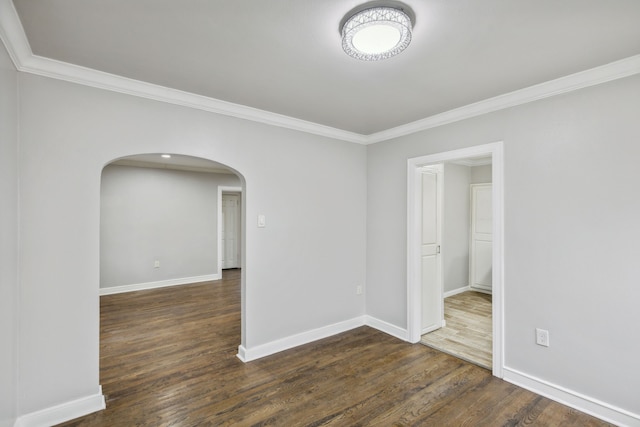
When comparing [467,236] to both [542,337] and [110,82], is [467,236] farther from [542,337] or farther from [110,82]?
[110,82]

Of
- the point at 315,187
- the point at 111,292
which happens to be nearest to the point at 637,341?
the point at 315,187

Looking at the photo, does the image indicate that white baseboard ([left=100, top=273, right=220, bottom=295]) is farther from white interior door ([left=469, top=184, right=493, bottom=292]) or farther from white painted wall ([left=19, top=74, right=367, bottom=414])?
white interior door ([left=469, top=184, right=493, bottom=292])

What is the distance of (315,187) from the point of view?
3541 millimetres

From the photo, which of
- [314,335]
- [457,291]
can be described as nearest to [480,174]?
[457,291]

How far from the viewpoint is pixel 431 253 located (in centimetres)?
378

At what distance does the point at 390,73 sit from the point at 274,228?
1.83 metres

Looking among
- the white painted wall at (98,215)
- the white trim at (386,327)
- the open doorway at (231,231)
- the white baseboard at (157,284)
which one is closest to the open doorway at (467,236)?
the white trim at (386,327)

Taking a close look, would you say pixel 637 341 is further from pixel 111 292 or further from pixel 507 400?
pixel 111 292

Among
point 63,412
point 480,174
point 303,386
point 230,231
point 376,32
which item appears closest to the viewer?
point 376,32

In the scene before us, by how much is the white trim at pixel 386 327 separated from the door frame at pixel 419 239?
0.32ft

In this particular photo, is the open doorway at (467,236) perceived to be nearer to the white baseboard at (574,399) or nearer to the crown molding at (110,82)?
the white baseboard at (574,399)

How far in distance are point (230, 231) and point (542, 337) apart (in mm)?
7063

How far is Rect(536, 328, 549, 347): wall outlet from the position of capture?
2.44 m

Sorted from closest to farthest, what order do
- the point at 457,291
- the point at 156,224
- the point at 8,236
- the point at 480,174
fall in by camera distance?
the point at 8,236 < the point at 457,291 < the point at 480,174 < the point at 156,224
